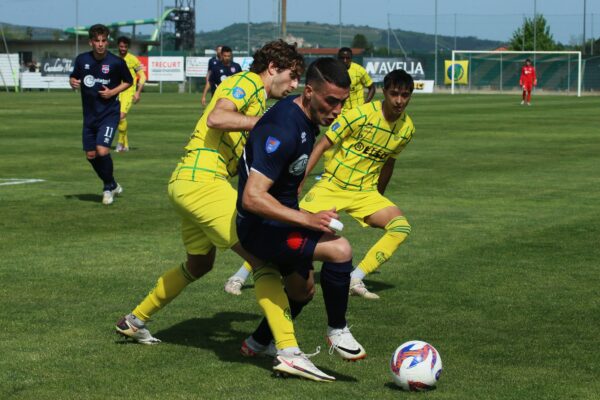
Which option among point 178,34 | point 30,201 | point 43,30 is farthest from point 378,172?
point 178,34

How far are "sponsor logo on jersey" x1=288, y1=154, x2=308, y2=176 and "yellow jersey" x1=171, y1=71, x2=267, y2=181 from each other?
3.44ft

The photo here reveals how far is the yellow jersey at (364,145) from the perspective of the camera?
9305mm

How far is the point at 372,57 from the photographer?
211 feet

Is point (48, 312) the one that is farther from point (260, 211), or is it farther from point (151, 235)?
point (151, 235)

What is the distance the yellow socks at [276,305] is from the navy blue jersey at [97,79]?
8.93 m

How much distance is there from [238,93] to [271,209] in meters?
1.45

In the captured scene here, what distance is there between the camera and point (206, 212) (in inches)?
270

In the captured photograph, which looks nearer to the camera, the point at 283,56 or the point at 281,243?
the point at 281,243

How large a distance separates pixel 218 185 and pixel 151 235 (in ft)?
16.1

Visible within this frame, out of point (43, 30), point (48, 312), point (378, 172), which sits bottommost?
point (48, 312)

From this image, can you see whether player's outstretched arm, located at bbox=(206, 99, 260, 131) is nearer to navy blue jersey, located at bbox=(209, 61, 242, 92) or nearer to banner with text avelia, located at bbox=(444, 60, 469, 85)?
navy blue jersey, located at bbox=(209, 61, 242, 92)

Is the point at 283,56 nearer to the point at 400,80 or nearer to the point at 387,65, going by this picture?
the point at 400,80

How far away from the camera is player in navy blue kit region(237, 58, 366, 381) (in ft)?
19.7

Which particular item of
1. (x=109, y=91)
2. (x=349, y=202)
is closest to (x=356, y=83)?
(x=109, y=91)
